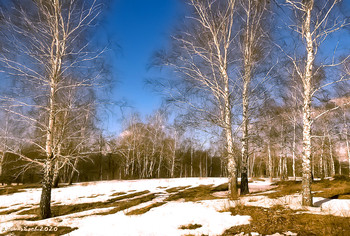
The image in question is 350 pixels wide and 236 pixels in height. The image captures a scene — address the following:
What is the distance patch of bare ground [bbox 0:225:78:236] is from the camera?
4.38 metres

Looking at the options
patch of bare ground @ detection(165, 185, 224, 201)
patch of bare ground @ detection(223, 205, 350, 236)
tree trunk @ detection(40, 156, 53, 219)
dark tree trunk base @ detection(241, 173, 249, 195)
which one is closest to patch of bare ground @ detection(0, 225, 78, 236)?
tree trunk @ detection(40, 156, 53, 219)

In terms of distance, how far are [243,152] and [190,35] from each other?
6536 mm

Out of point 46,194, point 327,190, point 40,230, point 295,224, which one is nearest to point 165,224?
point 295,224

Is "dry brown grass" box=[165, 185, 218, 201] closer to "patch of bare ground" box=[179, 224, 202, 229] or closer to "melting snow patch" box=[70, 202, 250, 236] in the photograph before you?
"melting snow patch" box=[70, 202, 250, 236]

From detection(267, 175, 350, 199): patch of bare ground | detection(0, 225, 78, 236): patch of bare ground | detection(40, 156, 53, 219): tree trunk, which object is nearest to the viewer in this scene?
detection(0, 225, 78, 236): patch of bare ground

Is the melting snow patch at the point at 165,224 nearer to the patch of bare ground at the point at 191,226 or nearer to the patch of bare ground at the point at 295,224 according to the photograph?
the patch of bare ground at the point at 191,226

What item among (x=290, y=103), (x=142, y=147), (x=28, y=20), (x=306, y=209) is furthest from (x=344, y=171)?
(x=28, y=20)

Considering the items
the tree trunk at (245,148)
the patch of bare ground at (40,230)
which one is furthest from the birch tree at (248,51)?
the patch of bare ground at (40,230)

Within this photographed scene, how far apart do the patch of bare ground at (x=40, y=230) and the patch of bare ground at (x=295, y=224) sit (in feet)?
13.3

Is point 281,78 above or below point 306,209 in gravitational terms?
above

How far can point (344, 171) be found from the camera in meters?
42.4

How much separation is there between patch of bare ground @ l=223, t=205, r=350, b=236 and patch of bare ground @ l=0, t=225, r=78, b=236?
407 cm

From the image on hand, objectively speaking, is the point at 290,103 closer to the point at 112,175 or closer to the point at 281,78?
the point at 281,78

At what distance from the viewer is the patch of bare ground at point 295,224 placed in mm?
3168
